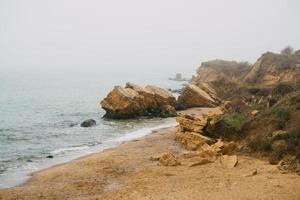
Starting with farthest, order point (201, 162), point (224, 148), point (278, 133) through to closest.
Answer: point (224, 148) → point (278, 133) → point (201, 162)

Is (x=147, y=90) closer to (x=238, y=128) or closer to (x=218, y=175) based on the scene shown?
(x=238, y=128)

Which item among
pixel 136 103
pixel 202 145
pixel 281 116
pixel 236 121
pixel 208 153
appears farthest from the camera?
pixel 136 103

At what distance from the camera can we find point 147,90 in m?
51.4

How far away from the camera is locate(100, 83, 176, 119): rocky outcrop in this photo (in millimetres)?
48656

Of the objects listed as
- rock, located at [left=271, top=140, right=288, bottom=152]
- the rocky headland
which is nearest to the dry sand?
the rocky headland

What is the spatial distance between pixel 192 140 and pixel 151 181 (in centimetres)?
1027

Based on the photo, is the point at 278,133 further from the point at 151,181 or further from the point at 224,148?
the point at 151,181

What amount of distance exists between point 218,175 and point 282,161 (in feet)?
13.9

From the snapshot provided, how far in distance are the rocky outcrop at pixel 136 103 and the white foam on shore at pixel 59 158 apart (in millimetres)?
8533

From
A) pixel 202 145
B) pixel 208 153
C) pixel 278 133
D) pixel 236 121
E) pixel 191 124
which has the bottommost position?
pixel 202 145

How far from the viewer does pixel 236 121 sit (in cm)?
2902

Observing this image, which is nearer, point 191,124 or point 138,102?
point 191,124

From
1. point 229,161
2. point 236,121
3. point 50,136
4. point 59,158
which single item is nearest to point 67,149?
point 59,158

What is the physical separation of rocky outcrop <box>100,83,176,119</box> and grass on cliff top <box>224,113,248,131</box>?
20198 mm
